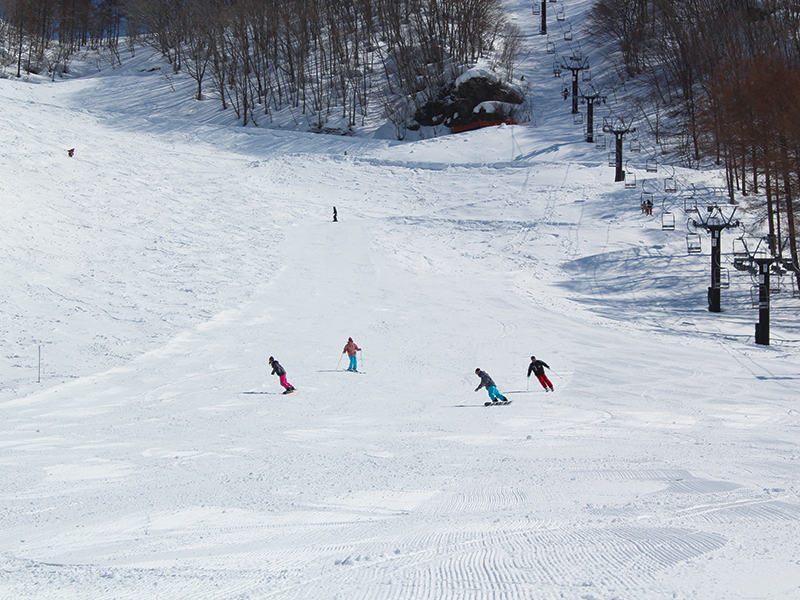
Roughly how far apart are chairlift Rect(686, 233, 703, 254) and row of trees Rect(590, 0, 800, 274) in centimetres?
280

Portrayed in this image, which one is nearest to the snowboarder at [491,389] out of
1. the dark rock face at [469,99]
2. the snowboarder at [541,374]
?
the snowboarder at [541,374]

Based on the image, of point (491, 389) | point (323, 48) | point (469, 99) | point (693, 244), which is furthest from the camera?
point (323, 48)

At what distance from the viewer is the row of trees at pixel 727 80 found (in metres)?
23.7

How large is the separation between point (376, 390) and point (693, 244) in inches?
773

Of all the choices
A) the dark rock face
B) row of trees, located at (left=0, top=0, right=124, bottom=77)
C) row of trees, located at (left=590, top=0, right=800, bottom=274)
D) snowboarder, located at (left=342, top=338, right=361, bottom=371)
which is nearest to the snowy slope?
snowboarder, located at (left=342, top=338, right=361, bottom=371)

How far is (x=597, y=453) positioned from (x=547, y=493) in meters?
2.16

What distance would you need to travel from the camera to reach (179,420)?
11.7m

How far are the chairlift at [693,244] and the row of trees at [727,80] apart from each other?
9.19 feet

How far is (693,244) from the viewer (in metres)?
27.0

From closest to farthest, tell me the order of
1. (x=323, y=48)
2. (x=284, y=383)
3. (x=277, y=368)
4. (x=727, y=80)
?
(x=277, y=368) → (x=284, y=383) → (x=727, y=80) → (x=323, y=48)

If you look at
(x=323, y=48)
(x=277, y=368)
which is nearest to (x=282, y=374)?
(x=277, y=368)

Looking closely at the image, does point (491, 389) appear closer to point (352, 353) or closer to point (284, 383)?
point (352, 353)

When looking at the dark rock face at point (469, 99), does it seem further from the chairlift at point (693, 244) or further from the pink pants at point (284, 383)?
the pink pants at point (284, 383)

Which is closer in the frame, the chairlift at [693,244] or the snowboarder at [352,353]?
the snowboarder at [352,353]
